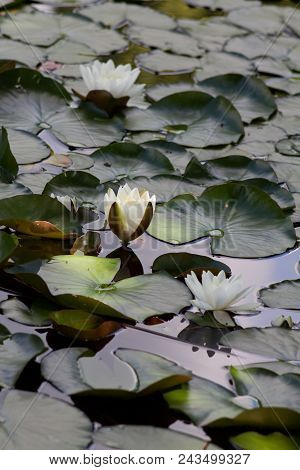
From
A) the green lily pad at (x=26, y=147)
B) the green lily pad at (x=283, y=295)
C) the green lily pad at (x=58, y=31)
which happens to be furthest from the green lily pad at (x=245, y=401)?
the green lily pad at (x=58, y=31)

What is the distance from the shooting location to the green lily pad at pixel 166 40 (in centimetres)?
303

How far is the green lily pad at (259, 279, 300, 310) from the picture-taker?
1.68 metres

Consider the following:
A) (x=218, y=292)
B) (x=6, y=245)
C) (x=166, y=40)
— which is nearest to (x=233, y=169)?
(x=218, y=292)

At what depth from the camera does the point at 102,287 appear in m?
1.66

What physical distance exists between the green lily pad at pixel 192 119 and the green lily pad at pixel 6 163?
49cm

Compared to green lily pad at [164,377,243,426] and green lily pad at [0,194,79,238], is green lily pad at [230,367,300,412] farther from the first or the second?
green lily pad at [0,194,79,238]

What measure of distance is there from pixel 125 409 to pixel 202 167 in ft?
3.13

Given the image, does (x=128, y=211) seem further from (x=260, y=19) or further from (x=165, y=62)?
(x=260, y=19)

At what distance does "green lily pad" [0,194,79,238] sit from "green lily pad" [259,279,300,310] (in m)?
0.48

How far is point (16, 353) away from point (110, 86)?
1.21m

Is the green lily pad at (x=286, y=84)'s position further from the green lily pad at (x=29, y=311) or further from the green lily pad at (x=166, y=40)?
the green lily pad at (x=29, y=311)

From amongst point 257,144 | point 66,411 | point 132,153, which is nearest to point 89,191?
point 132,153

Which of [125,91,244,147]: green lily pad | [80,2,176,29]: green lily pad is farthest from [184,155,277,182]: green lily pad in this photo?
[80,2,176,29]: green lily pad
